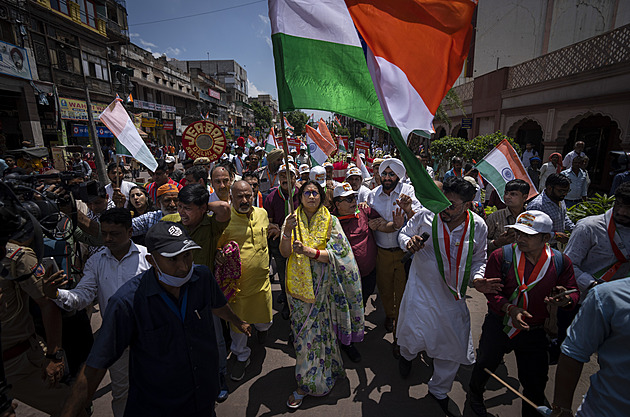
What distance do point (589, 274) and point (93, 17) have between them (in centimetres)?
3173

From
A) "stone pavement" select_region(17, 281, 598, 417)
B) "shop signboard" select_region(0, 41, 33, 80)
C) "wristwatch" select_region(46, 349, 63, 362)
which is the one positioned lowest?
"stone pavement" select_region(17, 281, 598, 417)

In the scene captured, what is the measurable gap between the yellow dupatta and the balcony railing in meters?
11.5

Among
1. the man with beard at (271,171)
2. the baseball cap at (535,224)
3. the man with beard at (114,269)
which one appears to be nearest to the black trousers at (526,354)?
the baseball cap at (535,224)

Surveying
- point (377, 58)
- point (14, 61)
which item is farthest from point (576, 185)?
point (14, 61)

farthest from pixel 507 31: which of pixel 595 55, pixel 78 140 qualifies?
pixel 78 140

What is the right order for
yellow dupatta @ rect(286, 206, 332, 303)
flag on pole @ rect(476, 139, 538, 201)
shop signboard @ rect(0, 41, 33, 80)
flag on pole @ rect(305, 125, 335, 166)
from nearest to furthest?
yellow dupatta @ rect(286, 206, 332, 303), flag on pole @ rect(476, 139, 538, 201), flag on pole @ rect(305, 125, 335, 166), shop signboard @ rect(0, 41, 33, 80)

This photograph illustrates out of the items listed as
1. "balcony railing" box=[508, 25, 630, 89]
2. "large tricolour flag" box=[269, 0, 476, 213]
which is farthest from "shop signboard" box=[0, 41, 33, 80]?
"balcony railing" box=[508, 25, 630, 89]

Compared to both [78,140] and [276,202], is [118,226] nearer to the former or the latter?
[276,202]

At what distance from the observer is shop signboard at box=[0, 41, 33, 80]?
1527 centimetres

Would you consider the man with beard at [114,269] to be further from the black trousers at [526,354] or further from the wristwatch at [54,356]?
the black trousers at [526,354]

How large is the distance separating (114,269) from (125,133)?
3.20 meters

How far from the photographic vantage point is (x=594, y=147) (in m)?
11.3

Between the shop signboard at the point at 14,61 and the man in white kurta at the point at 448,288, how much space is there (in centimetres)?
2158

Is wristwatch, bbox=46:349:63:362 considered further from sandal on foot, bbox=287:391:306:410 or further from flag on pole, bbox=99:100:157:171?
flag on pole, bbox=99:100:157:171
